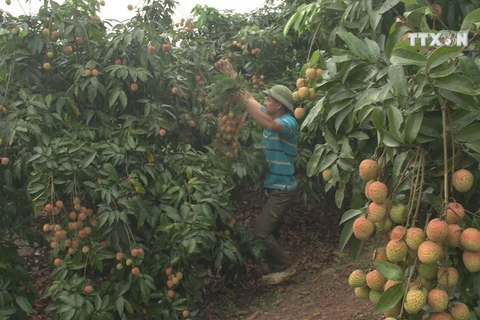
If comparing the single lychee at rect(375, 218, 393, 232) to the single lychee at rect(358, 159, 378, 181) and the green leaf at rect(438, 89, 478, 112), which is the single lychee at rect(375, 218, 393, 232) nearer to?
the single lychee at rect(358, 159, 378, 181)

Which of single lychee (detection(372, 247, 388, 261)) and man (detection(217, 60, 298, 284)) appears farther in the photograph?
man (detection(217, 60, 298, 284))

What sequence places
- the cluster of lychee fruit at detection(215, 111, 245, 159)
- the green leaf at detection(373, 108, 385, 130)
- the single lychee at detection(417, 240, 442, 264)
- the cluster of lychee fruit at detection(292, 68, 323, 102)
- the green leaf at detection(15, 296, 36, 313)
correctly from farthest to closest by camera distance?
the cluster of lychee fruit at detection(215, 111, 245, 159) < the green leaf at detection(15, 296, 36, 313) < the cluster of lychee fruit at detection(292, 68, 323, 102) < the green leaf at detection(373, 108, 385, 130) < the single lychee at detection(417, 240, 442, 264)

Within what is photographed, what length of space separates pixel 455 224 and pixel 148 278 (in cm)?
191

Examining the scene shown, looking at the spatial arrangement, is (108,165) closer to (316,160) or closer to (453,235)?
(316,160)

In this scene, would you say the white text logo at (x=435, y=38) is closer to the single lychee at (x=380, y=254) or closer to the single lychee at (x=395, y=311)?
the single lychee at (x=380, y=254)

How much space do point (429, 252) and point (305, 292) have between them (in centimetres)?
267

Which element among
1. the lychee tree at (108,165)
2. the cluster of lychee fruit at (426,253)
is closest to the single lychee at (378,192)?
the cluster of lychee fruit at (426,253)

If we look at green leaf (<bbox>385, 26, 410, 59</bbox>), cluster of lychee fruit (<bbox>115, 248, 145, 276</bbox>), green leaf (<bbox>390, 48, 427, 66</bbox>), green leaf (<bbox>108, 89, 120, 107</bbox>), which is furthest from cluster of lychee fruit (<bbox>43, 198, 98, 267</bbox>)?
green leaf (<bbox>390, 48, 427, 66</bbox>)

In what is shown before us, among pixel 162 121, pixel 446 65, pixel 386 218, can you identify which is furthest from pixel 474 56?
pixel 162 121

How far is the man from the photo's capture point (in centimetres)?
380

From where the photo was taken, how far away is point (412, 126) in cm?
130

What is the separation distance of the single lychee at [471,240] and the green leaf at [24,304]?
2127 mm

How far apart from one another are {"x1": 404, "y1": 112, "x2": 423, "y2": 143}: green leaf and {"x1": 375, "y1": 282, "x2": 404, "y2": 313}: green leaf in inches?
13.7

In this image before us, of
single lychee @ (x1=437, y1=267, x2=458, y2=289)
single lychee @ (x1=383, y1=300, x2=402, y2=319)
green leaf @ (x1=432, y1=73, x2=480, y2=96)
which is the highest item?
green leaf @ (x1=432, y1=73, x2=480, y2=96)
